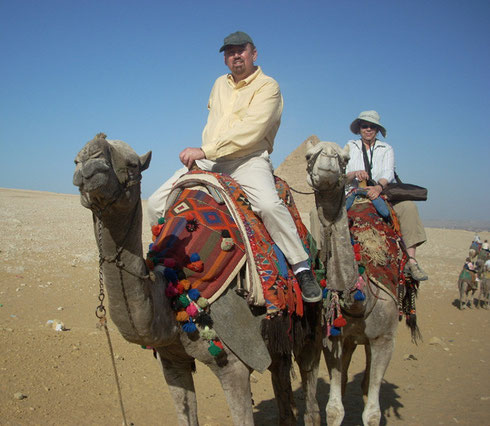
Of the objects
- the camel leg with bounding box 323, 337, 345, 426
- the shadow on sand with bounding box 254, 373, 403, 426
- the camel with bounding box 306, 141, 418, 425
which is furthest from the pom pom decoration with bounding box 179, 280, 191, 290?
the shadow on sand with bounding box 254, 373, 403, 426

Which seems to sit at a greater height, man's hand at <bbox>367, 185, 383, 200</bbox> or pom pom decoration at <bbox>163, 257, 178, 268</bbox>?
man's hand at <bbox>367, 185, 383, 200</bbox>

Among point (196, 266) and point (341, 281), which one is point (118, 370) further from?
point (196, 266)

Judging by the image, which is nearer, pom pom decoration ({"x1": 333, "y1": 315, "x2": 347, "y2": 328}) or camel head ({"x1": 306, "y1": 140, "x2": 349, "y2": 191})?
camel head ({"x1": 306, "y1": 140, "x2": 349, "y2": 191})

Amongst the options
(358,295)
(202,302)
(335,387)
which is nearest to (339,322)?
(358,295)

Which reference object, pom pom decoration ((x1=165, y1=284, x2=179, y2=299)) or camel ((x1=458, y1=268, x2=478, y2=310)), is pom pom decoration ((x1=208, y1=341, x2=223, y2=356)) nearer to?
pom pom decoration ((x1=165, y1=284, x2=179, y2=299))

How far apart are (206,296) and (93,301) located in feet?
22.5

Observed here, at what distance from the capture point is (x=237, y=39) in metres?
4.22

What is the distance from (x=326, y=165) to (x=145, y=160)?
1393mm

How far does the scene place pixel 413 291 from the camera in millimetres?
5516

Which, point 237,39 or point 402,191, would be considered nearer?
point 237,39

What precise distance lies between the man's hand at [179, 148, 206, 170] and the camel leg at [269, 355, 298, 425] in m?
1.86

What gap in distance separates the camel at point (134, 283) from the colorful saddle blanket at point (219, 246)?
0.26m

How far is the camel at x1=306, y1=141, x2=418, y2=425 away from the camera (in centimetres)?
357

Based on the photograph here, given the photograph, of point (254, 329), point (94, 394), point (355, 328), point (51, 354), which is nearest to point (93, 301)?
point (51, 354)
